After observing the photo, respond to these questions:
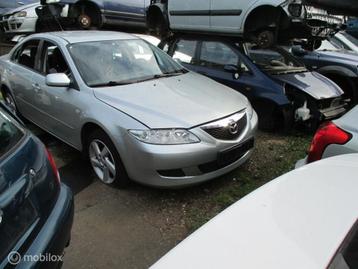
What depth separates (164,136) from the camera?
3.20 metres

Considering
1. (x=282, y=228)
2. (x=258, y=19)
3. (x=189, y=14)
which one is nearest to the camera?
(x=282, y=228)

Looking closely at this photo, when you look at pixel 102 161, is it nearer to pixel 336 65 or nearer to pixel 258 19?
pixel 258 19

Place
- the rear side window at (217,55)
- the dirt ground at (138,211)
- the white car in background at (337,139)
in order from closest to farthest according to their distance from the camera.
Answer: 1. the white car in background at (337,139)
2. the dirt ground at (138,211)
3. the rear side window at (217,55)

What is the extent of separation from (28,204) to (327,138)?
6.60 feet

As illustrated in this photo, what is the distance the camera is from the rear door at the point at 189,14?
19.2 feet

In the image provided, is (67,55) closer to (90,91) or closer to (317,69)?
(90,91)

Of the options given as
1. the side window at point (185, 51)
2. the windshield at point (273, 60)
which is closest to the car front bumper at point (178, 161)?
the windshield at point (273, 60)

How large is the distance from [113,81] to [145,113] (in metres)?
0.80

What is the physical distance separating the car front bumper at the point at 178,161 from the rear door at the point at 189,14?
3073 mm

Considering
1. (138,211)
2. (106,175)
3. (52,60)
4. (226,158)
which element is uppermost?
(52,60)

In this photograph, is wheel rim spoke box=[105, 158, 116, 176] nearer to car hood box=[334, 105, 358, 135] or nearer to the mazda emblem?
the mazda emblem

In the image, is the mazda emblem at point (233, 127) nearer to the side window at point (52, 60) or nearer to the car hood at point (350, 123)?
the car hood at point (350, 123)

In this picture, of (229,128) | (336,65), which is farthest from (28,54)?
(336,65)

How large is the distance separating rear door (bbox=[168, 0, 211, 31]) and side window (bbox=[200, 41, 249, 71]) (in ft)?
1.13
